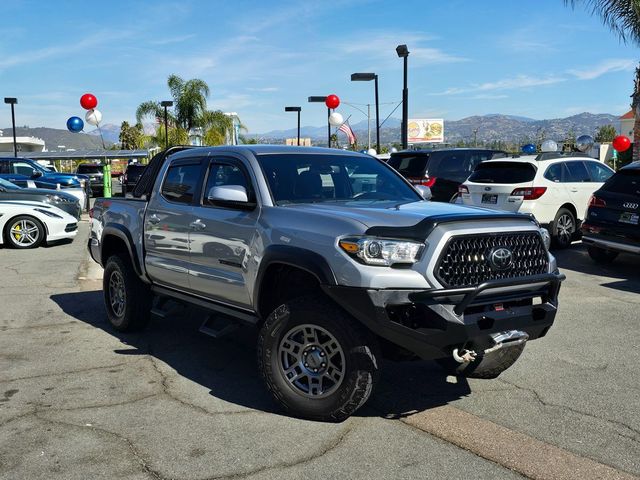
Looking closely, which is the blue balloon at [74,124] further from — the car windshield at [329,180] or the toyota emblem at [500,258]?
the toyota emblem at [500,258]

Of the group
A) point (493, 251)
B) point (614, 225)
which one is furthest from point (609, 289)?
point (493, 251)

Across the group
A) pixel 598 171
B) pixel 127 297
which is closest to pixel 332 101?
pixel 598 171

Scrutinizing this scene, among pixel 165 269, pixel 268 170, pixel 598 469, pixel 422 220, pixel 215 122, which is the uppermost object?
pixel 215 122

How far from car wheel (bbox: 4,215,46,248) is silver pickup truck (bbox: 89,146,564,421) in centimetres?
872

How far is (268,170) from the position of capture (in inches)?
196

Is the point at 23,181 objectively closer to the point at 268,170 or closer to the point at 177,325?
the point at 177,325

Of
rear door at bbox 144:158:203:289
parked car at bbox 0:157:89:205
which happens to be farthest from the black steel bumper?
parked car at bbox 0:157:89:205

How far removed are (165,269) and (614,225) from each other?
6.86 m

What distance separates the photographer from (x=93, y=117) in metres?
22.8

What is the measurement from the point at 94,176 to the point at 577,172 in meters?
25.4

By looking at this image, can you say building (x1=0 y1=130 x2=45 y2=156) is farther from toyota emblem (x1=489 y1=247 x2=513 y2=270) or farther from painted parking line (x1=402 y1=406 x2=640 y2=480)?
toyota emblem (x1=489 y1=247 x2=513 y2=270)

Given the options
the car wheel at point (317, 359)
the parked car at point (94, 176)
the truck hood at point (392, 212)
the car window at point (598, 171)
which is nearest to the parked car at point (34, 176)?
the parked car at point (94, 176)

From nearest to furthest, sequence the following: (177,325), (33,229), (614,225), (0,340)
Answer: (0,340) < (177,325) < (614,225) < (33,229)

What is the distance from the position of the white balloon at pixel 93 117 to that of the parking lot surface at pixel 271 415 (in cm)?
1761
